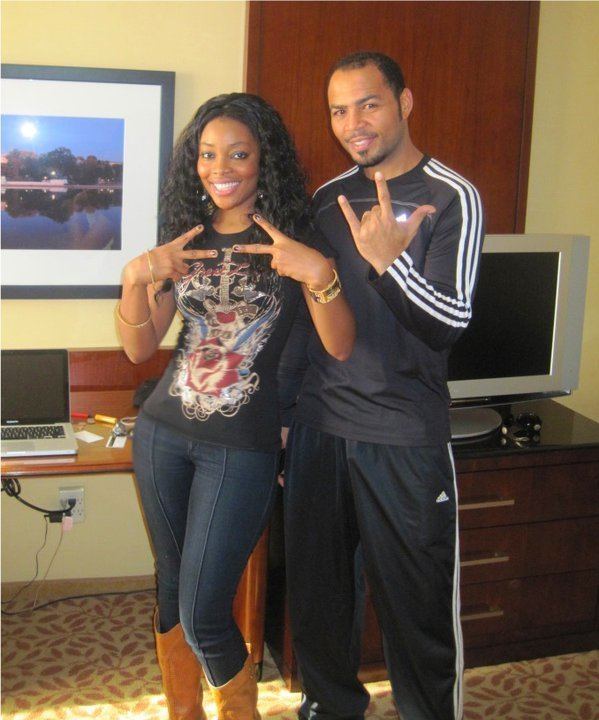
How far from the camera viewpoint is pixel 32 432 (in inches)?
93.4

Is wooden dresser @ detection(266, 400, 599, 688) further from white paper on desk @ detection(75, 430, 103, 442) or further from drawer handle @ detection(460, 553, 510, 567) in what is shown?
white paper on desk @ detection(75, 430, 103, 442)

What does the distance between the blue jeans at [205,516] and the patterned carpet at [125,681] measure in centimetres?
61

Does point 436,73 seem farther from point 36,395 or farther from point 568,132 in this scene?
point 36,395

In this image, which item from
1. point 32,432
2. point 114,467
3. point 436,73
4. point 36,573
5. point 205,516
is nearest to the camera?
point 205,516

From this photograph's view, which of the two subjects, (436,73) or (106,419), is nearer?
(106,419)

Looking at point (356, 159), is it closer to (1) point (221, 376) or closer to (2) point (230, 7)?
(1) point (221, 376)

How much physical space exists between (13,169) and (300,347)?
1.06 meters

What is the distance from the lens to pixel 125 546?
9.55 ft

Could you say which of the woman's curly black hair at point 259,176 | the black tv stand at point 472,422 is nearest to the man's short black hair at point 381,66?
the woman's curly black hair at point 259,176

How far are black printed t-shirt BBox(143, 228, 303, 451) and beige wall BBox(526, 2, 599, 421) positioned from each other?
57.0 inches

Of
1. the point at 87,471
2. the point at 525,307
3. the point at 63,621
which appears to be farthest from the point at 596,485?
the point at 63,621

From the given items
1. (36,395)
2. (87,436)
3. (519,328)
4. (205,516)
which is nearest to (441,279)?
(205,516)

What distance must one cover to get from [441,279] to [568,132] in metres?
1.45

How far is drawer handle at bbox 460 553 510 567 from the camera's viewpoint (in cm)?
247
